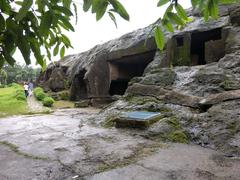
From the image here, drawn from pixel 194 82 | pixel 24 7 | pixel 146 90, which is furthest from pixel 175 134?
pixel 24 7

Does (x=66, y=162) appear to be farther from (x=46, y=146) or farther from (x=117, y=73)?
(x=117, y=73)

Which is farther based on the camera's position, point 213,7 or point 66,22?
point 213,7

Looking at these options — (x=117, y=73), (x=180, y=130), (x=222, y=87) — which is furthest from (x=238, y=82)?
(x=117, y=73)

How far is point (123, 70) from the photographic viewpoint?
12.8 meters

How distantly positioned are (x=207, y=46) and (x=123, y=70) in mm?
5929

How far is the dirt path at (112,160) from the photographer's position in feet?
8.38

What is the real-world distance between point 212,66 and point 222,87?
41.6 inches

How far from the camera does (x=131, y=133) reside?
15.1ft

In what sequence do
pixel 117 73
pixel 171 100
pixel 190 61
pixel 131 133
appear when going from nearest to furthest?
pixel 131 133, pixel 171 100, pixel 190 61, pixel 117 73

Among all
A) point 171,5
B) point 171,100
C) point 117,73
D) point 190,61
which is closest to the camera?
point 171,5

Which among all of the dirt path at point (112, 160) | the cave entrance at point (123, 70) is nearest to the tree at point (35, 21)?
the dirt path at point (112, 160)

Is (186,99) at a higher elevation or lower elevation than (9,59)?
lower

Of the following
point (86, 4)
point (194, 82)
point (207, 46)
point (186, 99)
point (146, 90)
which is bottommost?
point (186, 99)

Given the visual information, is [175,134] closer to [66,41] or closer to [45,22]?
[66,41]
